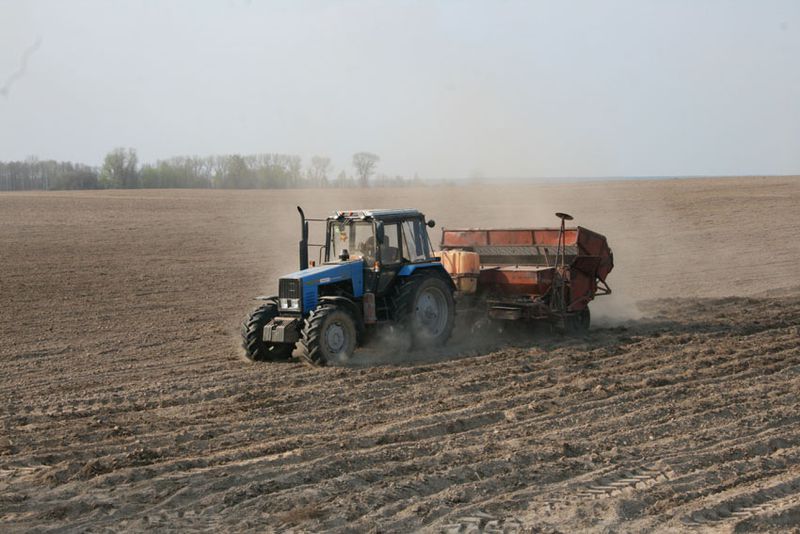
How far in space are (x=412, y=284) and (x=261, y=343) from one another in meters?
2.29

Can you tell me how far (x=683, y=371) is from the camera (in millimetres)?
11383

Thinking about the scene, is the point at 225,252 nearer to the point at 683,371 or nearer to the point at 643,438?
the point at 683,371

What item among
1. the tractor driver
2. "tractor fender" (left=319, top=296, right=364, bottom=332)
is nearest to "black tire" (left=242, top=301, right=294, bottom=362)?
"tractor fender" (left=319, top=296, right=364, bottom=332)

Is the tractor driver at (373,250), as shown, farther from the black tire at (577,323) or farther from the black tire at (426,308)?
the black tire at (577,323)

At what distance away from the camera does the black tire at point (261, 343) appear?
12195 mm

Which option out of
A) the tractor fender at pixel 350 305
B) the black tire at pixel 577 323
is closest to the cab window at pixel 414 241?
the tractor fender at pixel 350 305

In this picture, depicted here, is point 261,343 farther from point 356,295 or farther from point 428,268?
point 428,268

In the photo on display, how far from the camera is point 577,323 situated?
14984mm

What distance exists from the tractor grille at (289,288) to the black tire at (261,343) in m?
0.30

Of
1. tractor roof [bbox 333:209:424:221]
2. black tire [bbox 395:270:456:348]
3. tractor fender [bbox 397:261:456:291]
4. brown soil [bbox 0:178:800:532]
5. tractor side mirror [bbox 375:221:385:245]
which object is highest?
tractor roof [bbox 333:209:424:221]

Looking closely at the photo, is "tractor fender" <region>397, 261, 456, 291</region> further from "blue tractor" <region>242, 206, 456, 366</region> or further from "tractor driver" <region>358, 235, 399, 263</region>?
"tractor driver" <region>358, 235, 399, 263</region>

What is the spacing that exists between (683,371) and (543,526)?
18.6ft

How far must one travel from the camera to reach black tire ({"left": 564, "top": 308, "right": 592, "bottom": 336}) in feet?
48.5

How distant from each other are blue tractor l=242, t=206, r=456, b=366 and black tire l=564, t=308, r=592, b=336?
89.8 inches
